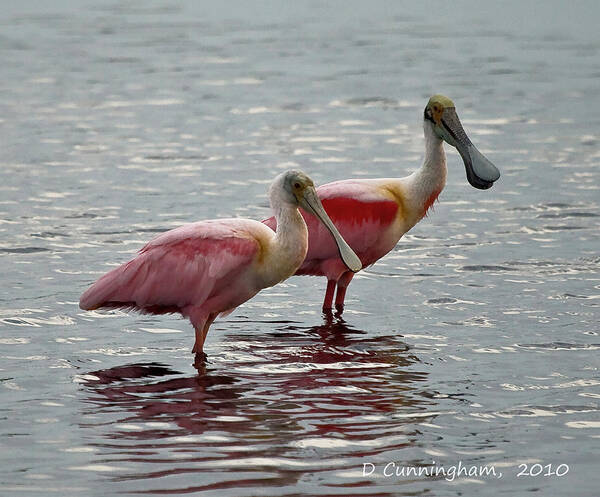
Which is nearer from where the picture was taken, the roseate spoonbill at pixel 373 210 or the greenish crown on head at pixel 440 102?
the roseate spoonbill at pixel 373 210

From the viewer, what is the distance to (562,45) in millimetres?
27984

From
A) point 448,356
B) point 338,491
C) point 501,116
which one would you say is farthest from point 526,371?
point 501,116

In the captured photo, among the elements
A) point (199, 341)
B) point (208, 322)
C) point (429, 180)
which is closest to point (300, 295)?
point (429, 180)

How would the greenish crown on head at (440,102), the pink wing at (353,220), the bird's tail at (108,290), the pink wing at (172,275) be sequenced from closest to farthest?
the pink wing at (172,275), the bird's tail at (108,290), the pink wing at (353,220), the greenish crown on head at (440,102)

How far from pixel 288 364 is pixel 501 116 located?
1086 centimetres

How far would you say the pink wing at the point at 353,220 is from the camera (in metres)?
10.9

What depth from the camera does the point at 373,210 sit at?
10.9 meters

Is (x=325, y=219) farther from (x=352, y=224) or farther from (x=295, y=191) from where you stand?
(x=352, y=224)

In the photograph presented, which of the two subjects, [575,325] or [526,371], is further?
[575,325]

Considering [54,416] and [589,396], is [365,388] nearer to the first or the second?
[589,396]

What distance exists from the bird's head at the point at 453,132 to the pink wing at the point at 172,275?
2.43m

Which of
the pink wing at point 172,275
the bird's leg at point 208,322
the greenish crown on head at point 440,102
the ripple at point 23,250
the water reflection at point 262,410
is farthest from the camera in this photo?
the ripple at point 23,250

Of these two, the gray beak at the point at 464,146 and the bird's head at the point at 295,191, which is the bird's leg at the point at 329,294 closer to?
the gray beak at the point at 464,146

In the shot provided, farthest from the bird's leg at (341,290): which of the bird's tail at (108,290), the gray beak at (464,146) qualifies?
the bird's tail at (108,290)
